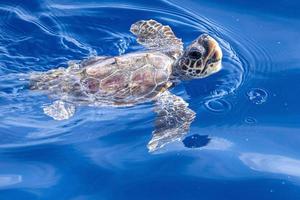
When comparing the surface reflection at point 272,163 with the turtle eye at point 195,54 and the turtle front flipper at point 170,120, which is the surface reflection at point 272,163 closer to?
the turtle front flipper at point 170,120

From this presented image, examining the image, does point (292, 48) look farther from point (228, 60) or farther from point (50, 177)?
point (50, 177)

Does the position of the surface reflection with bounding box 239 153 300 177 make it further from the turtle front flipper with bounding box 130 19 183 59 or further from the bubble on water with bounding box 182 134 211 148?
the turtle front flipper with bounding box 130 19 183 59

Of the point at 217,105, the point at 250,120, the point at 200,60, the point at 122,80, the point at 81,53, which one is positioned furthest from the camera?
the point at 81,53

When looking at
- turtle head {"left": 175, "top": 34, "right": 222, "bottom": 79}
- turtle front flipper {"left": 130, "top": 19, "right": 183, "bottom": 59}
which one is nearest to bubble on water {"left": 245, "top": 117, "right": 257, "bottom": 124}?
turtle head {"left": 175, "top": 34, "right": 222, "bottom": 79}

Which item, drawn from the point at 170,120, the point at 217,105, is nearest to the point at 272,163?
the point at 217,105

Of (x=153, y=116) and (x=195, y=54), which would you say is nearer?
(x=153, y=116)

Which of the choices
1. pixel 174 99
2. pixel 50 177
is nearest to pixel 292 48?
pixel 174 99

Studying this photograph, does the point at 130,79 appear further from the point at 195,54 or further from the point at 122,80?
the point at 195,54
